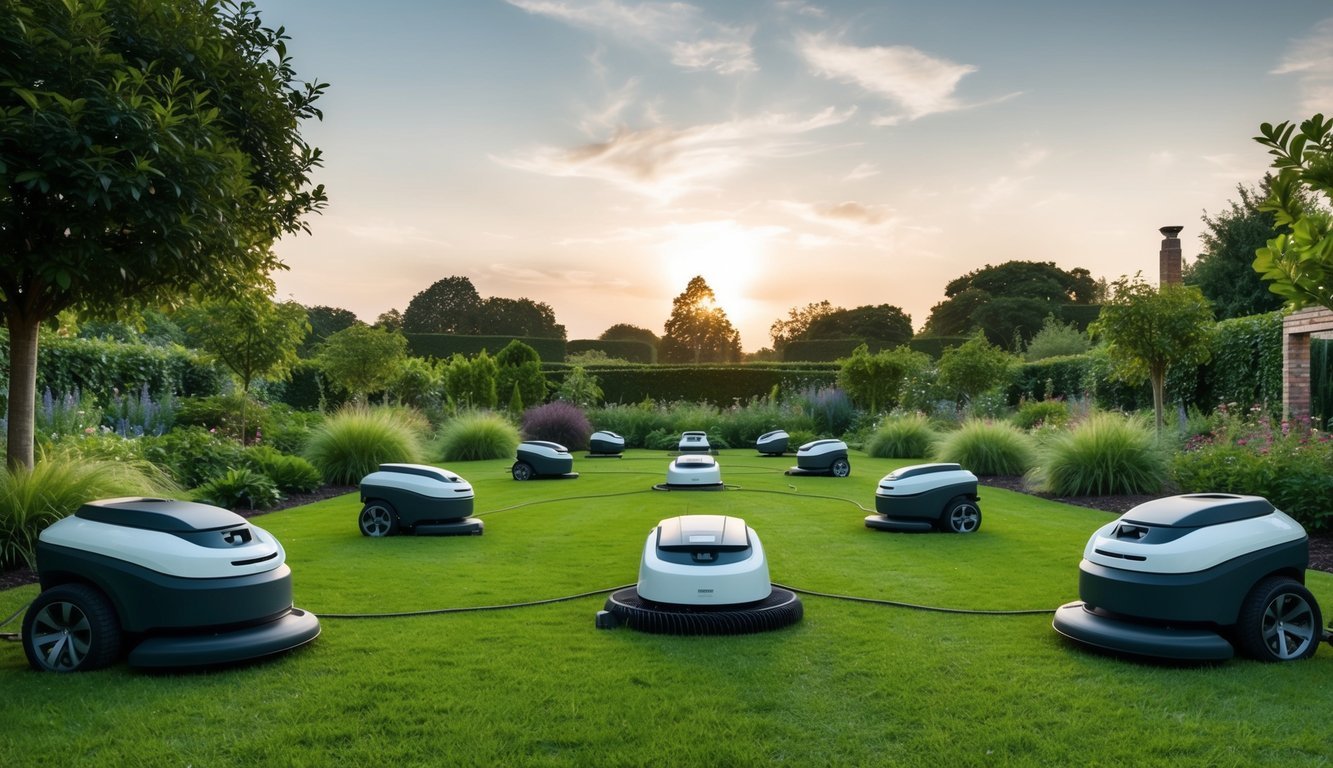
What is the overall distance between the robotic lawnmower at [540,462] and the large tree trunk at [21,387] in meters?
6.46

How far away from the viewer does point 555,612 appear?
4461 millimetres

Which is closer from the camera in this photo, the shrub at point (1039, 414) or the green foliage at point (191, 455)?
the green foliage at point (191, 455)

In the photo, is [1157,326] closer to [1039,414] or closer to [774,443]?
[1039,414]

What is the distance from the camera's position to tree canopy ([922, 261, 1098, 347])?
158 ft

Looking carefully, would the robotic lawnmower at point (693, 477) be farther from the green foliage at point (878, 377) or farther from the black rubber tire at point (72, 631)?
the green foliage at point (878, 377)

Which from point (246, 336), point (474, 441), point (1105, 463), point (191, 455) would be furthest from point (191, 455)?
point (1105, 463)

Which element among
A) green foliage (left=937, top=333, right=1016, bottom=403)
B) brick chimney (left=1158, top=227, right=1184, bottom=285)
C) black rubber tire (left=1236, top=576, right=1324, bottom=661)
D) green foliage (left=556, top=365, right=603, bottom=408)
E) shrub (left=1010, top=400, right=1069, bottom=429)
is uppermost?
brick chimney (left=1158, top=227, right=1184, bottom=285)

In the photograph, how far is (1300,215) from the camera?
3545 millimetres

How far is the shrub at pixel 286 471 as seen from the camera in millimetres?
9891

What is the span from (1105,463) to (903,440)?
19.7ft

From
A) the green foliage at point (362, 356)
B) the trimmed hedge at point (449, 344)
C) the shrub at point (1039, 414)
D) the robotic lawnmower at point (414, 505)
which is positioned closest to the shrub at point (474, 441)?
the green foliage at point (362, 356)

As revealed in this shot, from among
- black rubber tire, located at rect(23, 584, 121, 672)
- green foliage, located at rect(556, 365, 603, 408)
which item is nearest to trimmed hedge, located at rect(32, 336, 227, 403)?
green foliage, located at rect(556, 365, 603, 408)

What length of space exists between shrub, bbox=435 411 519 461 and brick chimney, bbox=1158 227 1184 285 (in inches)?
700

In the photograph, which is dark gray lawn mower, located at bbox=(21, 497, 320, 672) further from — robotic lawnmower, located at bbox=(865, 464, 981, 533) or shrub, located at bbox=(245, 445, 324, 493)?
shrub, located at bbox=(245, 445, 324, 493)
